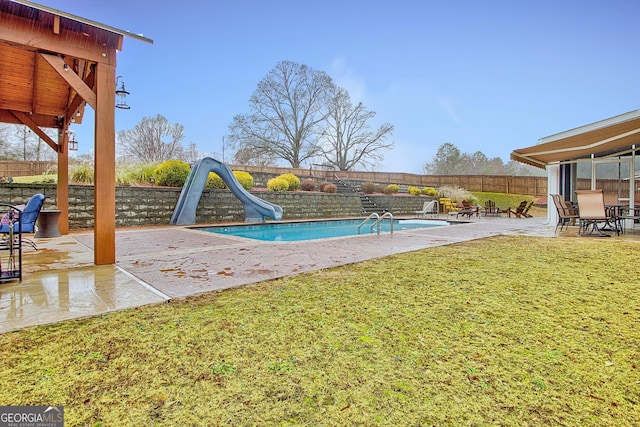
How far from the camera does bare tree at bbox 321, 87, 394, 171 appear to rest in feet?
103

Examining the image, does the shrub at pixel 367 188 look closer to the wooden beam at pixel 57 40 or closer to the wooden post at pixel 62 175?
the wooden post at pixel 62 175

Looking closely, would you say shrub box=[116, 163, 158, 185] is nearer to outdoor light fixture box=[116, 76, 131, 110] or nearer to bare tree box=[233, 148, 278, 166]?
outdoor light fixture box=[116, 76, 131, 110]

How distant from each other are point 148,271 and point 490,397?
3915mm

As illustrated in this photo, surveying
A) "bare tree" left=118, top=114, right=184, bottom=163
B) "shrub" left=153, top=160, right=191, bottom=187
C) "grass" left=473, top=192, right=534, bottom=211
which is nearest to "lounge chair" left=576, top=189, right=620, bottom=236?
"shrub" left=153, top=160, right=191, bottom=187

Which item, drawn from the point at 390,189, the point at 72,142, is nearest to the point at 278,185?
the point at 72,142

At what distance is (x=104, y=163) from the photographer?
4344 millimetres

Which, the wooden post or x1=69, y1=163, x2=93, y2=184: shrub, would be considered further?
x1=69, y1=163, x2=93, y2=184: shrub

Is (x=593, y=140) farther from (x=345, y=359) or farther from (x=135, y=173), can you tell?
(x=135, y=173)

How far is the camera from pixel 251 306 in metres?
2.87

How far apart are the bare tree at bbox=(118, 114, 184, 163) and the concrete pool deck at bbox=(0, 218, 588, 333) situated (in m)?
23.2

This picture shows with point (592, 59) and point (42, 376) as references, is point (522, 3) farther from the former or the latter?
point (42, 376)

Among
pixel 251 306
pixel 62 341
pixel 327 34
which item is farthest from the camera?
pixel 327 34

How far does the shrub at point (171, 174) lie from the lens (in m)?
11.4

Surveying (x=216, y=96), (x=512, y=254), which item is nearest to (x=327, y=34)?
(x=216, y=96)
